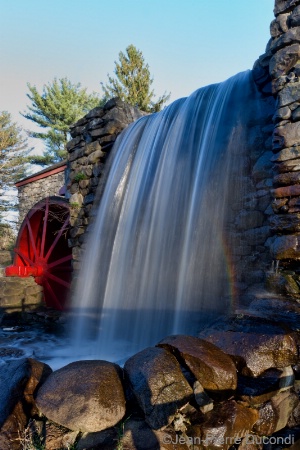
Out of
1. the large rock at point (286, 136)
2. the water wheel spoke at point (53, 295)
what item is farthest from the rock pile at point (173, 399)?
the water wheel spoke at point (53, 295)

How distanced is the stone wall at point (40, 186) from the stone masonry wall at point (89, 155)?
5.84 meters

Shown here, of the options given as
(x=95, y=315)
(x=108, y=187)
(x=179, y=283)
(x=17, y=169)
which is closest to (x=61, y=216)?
(x=108, y=187)

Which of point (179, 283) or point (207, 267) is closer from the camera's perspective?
point (207, 267)

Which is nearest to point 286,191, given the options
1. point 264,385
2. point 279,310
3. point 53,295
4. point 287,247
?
point 287,247

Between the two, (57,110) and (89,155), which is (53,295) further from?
(57,110)

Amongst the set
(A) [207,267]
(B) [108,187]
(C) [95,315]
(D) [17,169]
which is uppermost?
(D) [17,169]

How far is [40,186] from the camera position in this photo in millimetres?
14273

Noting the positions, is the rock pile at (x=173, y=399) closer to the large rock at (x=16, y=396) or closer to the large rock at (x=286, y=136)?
the large rock at (x=16, y=396)

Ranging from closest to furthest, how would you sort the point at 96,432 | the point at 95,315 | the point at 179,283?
the point at 96,432, the point at 179,283, the point at 95,315

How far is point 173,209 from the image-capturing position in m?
4.66

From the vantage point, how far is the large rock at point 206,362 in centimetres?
174

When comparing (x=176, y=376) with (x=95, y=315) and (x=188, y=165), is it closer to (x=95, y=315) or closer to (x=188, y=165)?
(x=188, y=165)

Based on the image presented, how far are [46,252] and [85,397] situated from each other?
8.46 meters

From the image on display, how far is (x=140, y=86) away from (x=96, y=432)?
70.5ft
